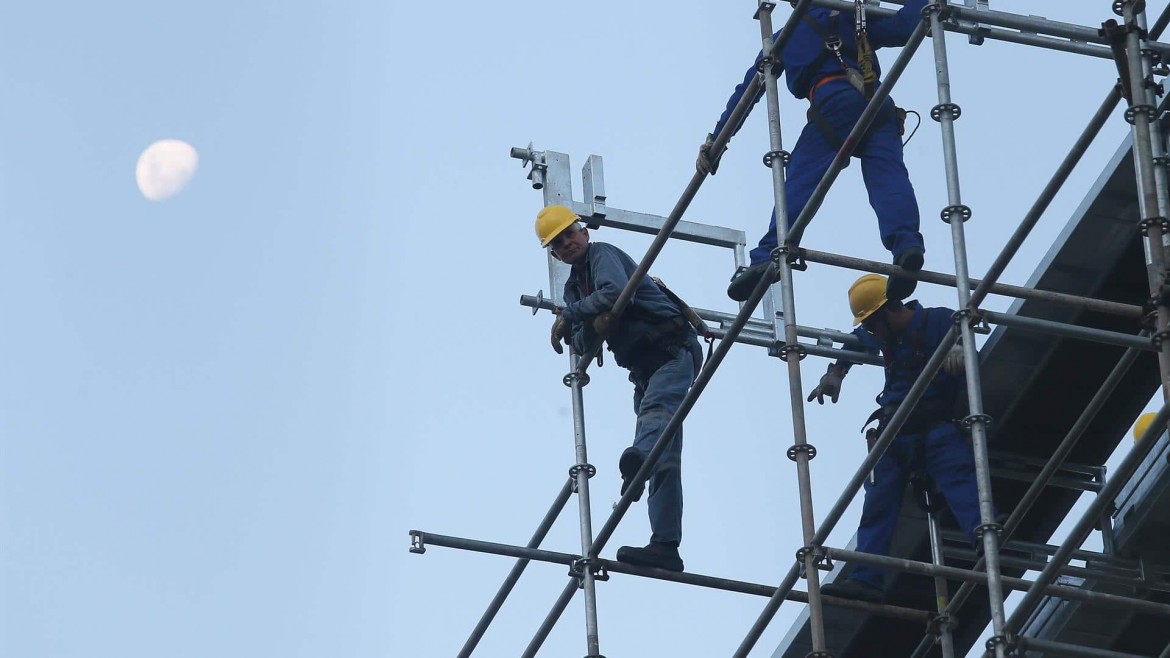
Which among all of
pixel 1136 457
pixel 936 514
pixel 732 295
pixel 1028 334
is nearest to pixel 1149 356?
Result: pixel 1028 334

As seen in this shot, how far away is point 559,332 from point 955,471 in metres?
2.50

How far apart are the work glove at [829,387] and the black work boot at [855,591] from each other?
1.35 m

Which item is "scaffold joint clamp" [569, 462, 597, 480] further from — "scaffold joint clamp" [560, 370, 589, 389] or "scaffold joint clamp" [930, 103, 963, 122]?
"scaffold joint clamp" [930, 103, 963, 122]

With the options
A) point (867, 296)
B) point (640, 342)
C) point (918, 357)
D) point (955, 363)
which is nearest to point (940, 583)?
point (955, 363)

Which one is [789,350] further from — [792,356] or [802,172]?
[802,172]

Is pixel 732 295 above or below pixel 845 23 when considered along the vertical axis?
below

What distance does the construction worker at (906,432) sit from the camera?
11812 millimetres

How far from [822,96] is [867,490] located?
227 centimetres

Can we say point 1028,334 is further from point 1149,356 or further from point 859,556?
point 859,556

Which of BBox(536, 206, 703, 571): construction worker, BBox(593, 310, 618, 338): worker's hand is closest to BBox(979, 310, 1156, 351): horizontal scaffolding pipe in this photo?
BBox(536, 206, 703, 571): construction worker

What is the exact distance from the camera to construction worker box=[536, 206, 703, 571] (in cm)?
1219

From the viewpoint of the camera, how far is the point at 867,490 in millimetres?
12344

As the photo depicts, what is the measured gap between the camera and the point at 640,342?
12.8 metres

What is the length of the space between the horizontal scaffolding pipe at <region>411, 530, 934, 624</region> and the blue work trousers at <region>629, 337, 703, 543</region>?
0.22m
